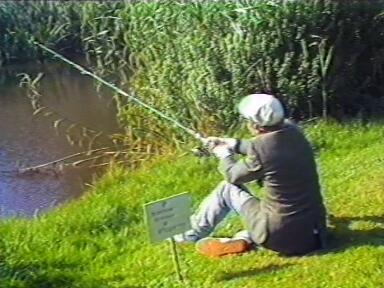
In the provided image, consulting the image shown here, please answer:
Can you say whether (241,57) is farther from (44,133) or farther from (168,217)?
(168,217)

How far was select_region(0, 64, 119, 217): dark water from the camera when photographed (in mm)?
8164

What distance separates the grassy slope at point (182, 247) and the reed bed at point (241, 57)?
20.4 inches

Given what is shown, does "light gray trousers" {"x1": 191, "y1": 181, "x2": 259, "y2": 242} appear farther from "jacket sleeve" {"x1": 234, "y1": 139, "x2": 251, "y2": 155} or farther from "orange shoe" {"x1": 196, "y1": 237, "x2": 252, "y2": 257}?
"jacket sleeve" {"x1": 234, "y1": 139, "x2": 251, "y2": 155}

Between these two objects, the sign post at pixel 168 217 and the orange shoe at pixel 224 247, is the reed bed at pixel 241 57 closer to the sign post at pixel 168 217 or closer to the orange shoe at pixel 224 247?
the orange shoe at pixel 224 247

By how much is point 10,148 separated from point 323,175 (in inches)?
139

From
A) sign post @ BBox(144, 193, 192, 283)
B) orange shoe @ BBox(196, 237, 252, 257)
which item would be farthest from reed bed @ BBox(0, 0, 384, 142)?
sign post @ BBox(144, 193, 192, 283)

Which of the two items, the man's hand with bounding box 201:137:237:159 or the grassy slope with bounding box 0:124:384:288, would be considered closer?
the grassy slope with bounding box 0:124:384:288

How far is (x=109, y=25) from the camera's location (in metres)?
10.1

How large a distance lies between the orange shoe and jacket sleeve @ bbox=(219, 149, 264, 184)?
1.22 ft

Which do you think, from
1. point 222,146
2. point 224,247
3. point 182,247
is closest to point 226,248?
point 224,247

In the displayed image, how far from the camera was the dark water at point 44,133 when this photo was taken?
816 cm

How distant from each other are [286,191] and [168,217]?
2.41 feet

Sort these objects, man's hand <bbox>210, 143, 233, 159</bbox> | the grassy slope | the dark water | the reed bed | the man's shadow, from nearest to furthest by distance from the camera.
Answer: the grassy slope < the man's shadow < man's hand <bbox>210, 143, 233, 159</bbox> < the dark water < the reed bed

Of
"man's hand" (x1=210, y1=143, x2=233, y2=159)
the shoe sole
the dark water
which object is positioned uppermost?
"man's hand" (x1=210, y1=143, x2=233, y2=159)
